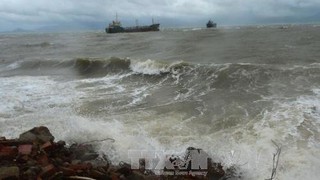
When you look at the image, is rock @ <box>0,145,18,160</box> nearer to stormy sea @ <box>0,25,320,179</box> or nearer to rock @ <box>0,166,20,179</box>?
rock @ <box>0,166,20,179</box>

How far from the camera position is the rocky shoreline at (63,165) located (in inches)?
210

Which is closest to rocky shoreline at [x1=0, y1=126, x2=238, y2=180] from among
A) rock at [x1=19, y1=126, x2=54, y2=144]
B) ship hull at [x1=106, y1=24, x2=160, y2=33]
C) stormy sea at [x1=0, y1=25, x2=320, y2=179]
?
rock at [x1=19, y1=126, x2=54, y2=144]

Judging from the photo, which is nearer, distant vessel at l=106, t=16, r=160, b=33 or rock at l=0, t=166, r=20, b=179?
rock at l=0, t=166, r=20, b=179

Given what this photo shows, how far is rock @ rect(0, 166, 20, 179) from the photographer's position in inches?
200

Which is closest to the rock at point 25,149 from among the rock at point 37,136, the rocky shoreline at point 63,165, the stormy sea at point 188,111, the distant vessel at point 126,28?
the rocky shoreline at point 63,165

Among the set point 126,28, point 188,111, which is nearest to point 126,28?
point 126,28

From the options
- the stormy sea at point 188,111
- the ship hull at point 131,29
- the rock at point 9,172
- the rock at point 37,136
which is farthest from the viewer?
the ship hull at point 131,29

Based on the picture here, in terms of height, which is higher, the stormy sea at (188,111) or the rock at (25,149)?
the rock at (25,149)

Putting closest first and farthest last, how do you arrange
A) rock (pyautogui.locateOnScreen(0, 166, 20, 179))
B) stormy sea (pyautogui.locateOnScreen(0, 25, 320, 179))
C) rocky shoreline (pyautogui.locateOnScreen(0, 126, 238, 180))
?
rock (pyautogui.locateOnScreen(0, 166, 20, 179)) → rocky shoreline (pyautogui.locateOnScreen(0, 126, 238, 180)) → stormy sea (pyautogui.locateOnScreen(0, 25, 320, 179))

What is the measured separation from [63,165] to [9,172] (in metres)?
0.91

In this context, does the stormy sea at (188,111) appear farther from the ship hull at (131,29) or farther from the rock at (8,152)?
the ship hull at (131,29)

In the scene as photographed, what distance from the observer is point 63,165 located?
5.86 m

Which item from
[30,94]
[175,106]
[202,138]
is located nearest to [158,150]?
[202,138]

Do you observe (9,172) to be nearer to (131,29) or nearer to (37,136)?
(37,136)
